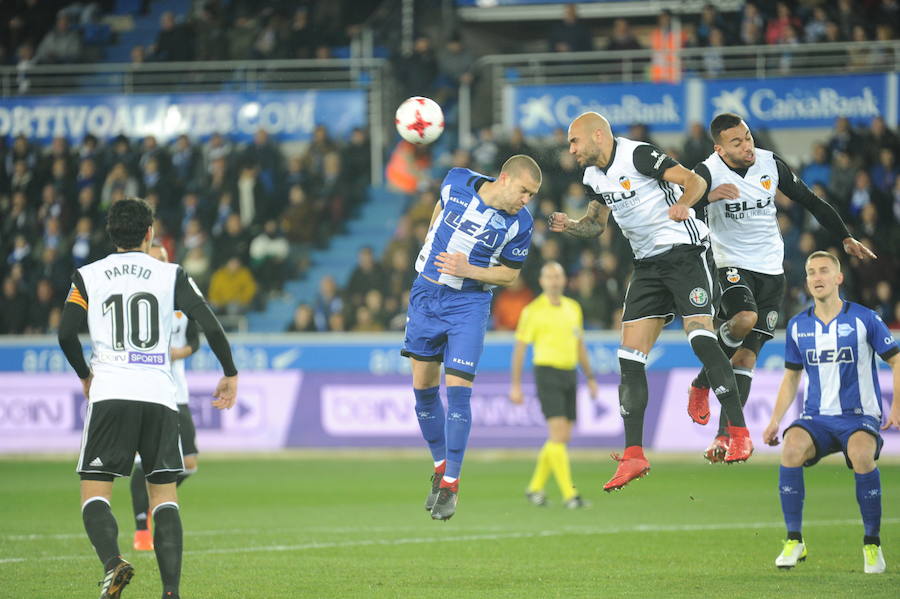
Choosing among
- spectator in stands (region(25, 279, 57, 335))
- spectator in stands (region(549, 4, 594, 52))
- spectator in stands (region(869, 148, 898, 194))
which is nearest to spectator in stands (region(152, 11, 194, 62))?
spectator in stands (region(25, 279, 57, 335))

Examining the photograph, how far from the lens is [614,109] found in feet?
74.7

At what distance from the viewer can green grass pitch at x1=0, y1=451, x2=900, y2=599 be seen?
359 inches

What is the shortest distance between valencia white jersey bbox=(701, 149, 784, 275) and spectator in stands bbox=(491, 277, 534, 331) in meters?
10.4

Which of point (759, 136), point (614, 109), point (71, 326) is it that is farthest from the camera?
point (614, 109)

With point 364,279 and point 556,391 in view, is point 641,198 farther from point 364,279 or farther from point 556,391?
point 364,279

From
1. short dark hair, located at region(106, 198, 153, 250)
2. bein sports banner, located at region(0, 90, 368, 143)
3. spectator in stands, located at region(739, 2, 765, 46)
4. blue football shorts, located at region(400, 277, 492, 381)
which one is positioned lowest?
blue football shorts, located at region(400, 277, 492, 381)

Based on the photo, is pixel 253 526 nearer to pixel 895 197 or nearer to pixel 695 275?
pixel 695 275

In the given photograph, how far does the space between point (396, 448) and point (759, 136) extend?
7.63 metres

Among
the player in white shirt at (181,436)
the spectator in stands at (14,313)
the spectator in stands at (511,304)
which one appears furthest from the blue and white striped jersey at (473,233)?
the spectator in stands at (14,313)

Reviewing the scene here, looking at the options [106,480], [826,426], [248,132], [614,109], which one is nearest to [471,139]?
[614,109]

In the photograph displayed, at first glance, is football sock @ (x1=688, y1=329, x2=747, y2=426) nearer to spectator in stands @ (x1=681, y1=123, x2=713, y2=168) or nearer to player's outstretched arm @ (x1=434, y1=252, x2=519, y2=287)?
player's outstretched arm @ (x1=434, y1=252, x2=519, y2=287)

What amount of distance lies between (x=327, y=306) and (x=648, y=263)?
1236cm

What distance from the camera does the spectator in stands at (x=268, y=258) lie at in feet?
73.4

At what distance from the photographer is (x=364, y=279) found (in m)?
20.8
